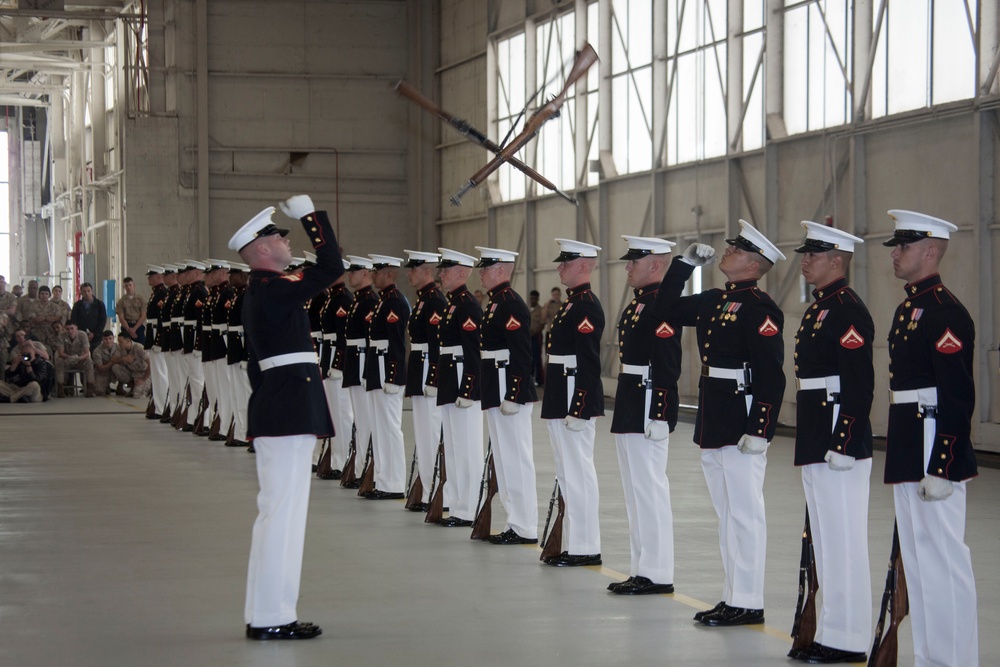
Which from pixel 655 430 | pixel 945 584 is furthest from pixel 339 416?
pixel 945 584

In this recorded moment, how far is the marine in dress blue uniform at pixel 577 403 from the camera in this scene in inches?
277

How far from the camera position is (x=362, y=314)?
10188mm

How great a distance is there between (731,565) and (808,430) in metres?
0.86

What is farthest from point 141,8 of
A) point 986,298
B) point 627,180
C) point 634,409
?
point 634,409

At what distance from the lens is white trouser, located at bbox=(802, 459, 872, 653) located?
4.98 meters

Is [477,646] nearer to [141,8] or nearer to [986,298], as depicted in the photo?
[986,298]

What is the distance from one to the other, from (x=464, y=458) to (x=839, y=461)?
3979 millimetres

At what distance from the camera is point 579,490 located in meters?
7.05

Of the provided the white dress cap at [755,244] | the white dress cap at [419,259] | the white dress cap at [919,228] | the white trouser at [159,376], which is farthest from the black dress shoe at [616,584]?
the white trouser at [159,376]

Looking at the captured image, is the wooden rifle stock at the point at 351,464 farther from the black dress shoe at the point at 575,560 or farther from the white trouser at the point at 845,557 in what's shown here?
the white trouser at the point at 845,557

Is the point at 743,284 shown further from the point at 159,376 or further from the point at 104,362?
the point at 104,362

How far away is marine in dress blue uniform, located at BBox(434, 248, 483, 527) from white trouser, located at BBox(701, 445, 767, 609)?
302cm

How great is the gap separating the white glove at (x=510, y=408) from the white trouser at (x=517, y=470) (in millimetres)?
58

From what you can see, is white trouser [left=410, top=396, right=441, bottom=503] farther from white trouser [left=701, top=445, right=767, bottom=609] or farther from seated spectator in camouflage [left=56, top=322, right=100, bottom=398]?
seated spectator in camouflage [left=56, top=322, right=100, bottom=398]
